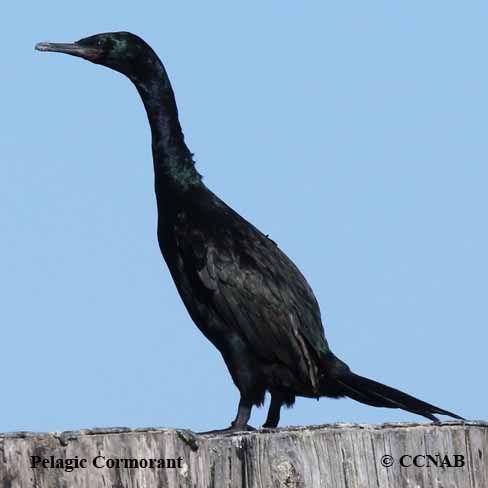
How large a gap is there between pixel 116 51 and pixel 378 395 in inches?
122

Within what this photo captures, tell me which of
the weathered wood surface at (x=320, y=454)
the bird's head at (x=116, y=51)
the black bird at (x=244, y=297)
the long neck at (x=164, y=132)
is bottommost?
the weathered wood surface at (x=320, y=454)

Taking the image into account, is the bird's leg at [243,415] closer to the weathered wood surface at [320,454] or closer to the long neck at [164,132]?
the long neck at [164,132]

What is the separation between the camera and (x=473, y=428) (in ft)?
17.8

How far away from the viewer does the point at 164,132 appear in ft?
31.2

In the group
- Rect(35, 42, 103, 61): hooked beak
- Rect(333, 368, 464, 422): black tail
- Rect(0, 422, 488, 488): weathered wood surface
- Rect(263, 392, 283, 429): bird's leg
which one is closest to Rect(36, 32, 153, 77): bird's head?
Rect(35, 42, 103, 61): hooked beak

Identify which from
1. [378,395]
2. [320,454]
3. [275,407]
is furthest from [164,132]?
[320,454]

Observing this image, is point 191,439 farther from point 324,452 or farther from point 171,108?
point 171,108

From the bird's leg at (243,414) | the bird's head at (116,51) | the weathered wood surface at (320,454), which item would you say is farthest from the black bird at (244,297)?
the weathered wood surface at (320,454)

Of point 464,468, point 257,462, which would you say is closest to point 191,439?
point 257,462

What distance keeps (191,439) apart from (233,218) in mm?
4197

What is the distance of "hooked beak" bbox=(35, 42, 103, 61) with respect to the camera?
9607mm

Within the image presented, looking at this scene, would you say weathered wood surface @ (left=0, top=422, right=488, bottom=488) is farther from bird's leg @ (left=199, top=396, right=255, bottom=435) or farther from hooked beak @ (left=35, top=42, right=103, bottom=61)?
hooked beak @ (left=35, top=42, right=103, bottom=61)

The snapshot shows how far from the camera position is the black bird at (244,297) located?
8750mm

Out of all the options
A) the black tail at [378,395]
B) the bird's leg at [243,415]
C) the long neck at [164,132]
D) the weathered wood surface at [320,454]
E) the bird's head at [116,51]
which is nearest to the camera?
the weathered wood surface at [320,454]
